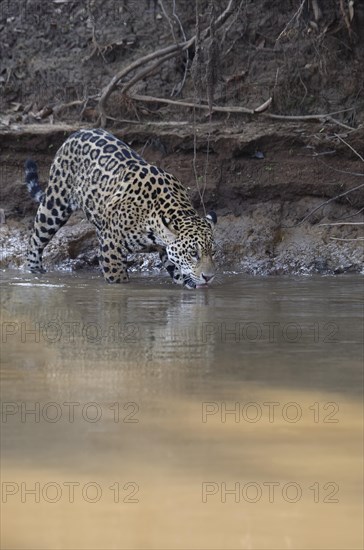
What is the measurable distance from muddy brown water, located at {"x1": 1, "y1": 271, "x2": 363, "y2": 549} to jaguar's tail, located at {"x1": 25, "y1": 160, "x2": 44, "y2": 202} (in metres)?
3.77

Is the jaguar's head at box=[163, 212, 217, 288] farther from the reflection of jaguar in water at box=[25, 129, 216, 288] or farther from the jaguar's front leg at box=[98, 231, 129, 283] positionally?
the jaguar's front leg at box=[98, 231, 129, 283]

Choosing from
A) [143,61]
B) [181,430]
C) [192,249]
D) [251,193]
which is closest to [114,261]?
[192,249]

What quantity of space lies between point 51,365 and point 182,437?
146 cm

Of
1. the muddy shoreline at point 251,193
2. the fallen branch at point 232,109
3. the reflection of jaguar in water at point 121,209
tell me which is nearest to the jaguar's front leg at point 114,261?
the reflection of jaguar in water at point 121,209

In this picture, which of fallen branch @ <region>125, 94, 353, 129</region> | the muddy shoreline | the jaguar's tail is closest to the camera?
the muddy shoreline

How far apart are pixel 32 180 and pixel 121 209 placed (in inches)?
59.1

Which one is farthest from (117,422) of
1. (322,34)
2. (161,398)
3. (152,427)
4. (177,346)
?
(322,34)

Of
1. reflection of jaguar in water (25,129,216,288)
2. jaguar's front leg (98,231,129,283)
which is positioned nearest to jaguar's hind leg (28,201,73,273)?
reflection of jaguar in water (25,129,216,288)

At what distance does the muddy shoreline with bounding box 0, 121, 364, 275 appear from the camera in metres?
11.1

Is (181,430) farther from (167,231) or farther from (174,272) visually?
(174,272)

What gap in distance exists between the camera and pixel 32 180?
11.4 metres

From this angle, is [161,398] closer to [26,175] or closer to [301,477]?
[301,477]

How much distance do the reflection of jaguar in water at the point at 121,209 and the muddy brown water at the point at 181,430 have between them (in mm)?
2111

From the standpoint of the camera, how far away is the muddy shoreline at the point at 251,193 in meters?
11.1
